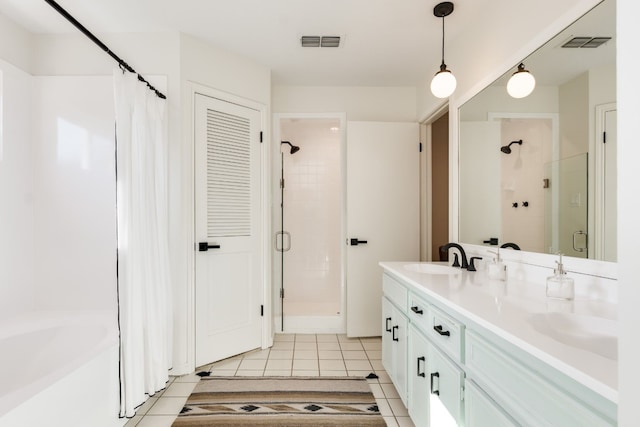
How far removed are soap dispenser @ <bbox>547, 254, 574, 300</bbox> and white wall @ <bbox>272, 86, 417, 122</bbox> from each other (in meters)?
2.45

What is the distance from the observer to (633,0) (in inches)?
15.1

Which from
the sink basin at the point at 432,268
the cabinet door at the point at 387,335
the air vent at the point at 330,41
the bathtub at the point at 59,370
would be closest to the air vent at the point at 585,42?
the sink basin at the point at 432,268

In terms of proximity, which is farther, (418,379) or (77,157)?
(77,157)

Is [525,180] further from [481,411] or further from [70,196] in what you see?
[70,196]

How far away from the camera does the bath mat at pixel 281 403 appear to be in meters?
1.92

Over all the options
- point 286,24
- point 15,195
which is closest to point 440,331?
point 286,24

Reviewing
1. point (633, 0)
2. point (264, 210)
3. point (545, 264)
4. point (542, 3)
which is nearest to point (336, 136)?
point (264, 210)

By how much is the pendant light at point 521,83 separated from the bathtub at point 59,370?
2459 mm

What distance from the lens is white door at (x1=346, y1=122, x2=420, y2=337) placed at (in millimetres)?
3238

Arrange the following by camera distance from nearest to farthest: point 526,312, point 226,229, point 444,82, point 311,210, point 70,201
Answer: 1. point 526,312
2. point 444,82
3. point 70,201
4. point 226,229
5. point 311,210

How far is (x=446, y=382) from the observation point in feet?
4.45

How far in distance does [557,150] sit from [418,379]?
1286 millimetres

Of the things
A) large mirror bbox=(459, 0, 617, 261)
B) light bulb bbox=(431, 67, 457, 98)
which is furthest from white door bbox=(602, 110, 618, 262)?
light bulb bbox=(431, 67, 457, 98)

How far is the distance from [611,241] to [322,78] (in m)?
2.67
